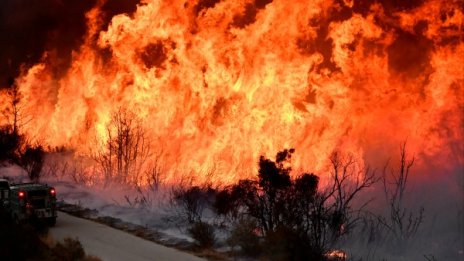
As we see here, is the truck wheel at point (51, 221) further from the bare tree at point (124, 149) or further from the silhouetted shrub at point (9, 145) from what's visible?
the silhouetted shrub at point (9, 145)

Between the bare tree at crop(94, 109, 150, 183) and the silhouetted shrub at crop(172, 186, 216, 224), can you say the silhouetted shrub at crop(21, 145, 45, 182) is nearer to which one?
the bare tree at crop(94, 109, 150, 183)

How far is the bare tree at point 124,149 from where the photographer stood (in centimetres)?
2378

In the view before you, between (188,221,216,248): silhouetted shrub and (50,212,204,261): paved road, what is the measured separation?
0.79 meters

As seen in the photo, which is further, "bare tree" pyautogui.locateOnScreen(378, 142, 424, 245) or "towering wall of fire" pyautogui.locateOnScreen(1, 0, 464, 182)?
"towering wall of fire" pyautogui.locateOnScreen(1, 0, 464, 182)

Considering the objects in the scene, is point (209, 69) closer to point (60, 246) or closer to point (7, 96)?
point (60, 246)

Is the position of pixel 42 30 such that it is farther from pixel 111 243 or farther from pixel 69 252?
pixel 69 252

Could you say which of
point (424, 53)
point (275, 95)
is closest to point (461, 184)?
point (424, 53)

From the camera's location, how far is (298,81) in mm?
20703

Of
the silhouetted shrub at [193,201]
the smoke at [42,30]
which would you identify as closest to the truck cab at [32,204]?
the silhouetted shrub at [193,201]

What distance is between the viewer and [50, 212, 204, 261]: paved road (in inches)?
492

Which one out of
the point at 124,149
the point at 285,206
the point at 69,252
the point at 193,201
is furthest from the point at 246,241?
the point at 124,149

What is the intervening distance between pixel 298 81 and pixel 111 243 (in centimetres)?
1018

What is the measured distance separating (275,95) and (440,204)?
23.6 feet

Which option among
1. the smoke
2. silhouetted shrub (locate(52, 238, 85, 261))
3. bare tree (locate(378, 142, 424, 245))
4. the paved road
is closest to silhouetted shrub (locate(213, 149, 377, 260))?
the paved road
